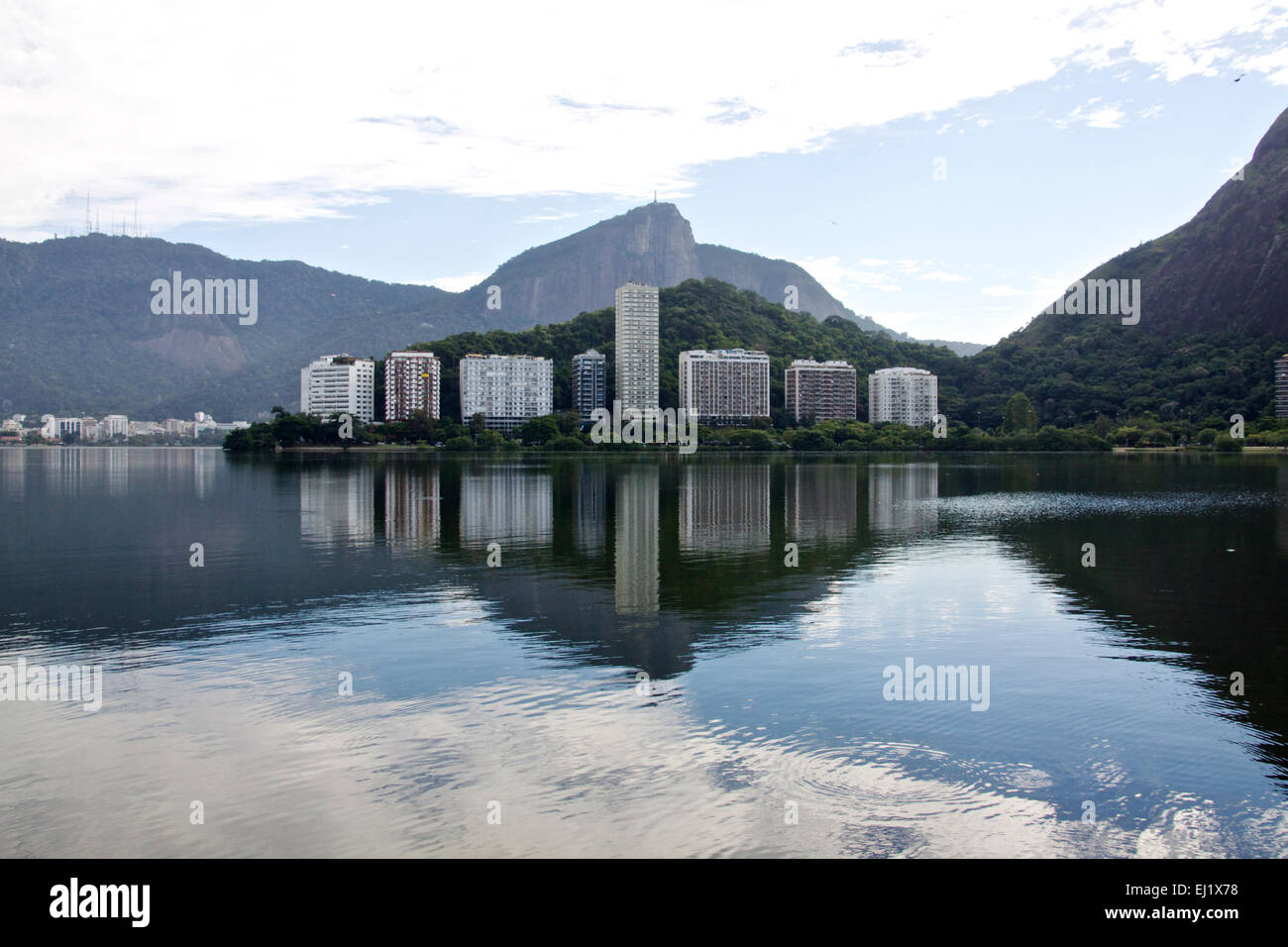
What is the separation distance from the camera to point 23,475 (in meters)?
72.9

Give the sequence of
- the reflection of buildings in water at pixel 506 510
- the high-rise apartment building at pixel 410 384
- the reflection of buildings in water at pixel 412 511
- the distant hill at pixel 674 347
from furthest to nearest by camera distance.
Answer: the distant hill at pixel 674 347
the high-rise apartment building at pixel 410 384
the reflection of buildings in water at pixel 506 510
the reflection of buildings in water at pixel 412 511

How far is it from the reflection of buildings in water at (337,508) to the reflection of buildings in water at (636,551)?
845 centimetres

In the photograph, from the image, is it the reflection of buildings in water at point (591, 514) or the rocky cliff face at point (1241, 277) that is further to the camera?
the rocky cliff face at point (1241, 277)

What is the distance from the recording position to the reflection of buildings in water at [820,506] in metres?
32.2

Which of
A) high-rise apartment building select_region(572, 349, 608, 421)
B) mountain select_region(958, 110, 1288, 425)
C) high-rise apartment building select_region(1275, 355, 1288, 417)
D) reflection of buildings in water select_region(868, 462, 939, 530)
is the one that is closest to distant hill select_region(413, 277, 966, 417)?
high-rise apartment building select_region(572, 349, 608, 421)

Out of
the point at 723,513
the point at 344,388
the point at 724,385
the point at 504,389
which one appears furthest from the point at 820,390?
the point at 723,513

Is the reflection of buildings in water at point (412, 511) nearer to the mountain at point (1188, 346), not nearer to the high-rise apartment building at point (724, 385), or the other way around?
the high-rise apartment building at point (724, 385)

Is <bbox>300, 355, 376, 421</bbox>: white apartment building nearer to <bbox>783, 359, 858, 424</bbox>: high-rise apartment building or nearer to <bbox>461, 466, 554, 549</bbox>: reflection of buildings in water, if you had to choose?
<bbox>783, 359, 858, 424</bbox>: high-rise apartment building

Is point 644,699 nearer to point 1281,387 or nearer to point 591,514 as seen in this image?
point 591,514

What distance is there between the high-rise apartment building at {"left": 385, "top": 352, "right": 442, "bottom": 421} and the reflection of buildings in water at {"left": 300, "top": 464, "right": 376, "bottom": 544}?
295 ft

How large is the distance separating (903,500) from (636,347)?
128755 millimetres

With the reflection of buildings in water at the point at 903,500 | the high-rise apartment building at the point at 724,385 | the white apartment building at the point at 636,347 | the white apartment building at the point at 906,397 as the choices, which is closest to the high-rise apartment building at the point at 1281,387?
the white apartment building at the point at 906,397

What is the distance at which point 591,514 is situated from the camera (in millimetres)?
37438
